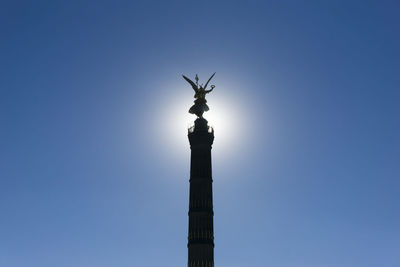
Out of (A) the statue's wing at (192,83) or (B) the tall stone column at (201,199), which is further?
(A) the statue's wing at (192,83)

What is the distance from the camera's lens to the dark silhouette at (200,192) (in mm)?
46281

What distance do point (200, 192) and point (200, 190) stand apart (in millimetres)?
265

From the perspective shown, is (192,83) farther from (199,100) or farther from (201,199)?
(201,199)

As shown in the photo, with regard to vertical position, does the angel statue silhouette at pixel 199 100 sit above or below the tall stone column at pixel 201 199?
above

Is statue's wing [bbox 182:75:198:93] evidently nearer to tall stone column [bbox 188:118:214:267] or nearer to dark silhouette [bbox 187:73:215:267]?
dark silhouette [bbox 187:73:215:267]

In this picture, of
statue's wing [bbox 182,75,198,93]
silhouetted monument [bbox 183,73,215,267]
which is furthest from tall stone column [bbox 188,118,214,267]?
statue's wing [bbox 182,75,198,93]

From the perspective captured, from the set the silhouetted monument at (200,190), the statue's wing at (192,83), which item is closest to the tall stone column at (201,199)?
the silhouetted monument at (200,190)

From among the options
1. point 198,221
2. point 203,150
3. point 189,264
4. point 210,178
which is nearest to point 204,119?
point 203,150

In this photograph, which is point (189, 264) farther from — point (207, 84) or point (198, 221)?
point (207, 84)

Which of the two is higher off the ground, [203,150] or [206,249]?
[203,150]

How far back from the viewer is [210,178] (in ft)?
169

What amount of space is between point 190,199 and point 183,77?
702 inches

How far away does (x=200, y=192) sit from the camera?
4988 cm

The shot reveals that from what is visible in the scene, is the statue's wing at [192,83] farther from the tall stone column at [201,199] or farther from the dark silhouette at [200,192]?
the tall stone column at [201,199]
